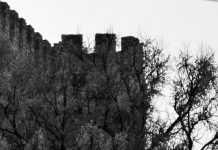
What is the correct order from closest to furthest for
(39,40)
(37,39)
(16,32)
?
1. (16,32)
2. (37,39)
3. (39,40)

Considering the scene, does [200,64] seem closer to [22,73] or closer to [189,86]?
[189,86]

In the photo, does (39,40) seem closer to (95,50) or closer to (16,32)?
(16,32)

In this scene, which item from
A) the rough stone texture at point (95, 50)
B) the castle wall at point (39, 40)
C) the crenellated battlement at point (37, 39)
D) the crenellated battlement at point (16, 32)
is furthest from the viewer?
the crenellated battlement at point (16, 32)

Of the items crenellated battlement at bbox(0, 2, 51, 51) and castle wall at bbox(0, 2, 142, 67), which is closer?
castle wall at bbox(0, 2, 142, 67)

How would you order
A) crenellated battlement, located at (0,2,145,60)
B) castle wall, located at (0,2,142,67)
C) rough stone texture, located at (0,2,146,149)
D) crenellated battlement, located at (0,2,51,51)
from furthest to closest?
crenellated battlement, located at (0,2,51,51)
crenellated battlement, located at (0,2,145,60)
castle wall, located at (0,2,142,67)
rough stone texture, located at (0,2,146,149)

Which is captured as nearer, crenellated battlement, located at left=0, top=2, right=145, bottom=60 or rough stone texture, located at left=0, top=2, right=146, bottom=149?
rough stone texture, located at left=0, top=2, right=146, bottom=149

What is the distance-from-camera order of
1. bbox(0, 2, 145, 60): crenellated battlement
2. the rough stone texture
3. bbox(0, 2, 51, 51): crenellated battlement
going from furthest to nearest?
1. bbox(0, 2, 51, 51): crenellated battlement
2. bbox(0, 2, 145, 60): crenellated battlement
3. the rough stone texture

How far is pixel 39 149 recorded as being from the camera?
17.5m

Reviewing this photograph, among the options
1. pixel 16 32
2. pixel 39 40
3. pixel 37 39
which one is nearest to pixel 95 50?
pixel 16 32

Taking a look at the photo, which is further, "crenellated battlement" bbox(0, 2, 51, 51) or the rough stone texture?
"crenellated battlement" bbox(0, 2, 51, 51)

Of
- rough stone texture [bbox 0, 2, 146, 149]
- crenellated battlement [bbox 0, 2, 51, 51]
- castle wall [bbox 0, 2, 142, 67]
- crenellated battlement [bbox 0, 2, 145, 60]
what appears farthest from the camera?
crenellated battlement [bbox 0, 2, 51, 51]

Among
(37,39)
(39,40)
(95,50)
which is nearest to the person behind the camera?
(95,50)

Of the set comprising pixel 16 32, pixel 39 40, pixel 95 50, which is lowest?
pixel 95 50

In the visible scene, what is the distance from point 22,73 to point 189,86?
4361mm
